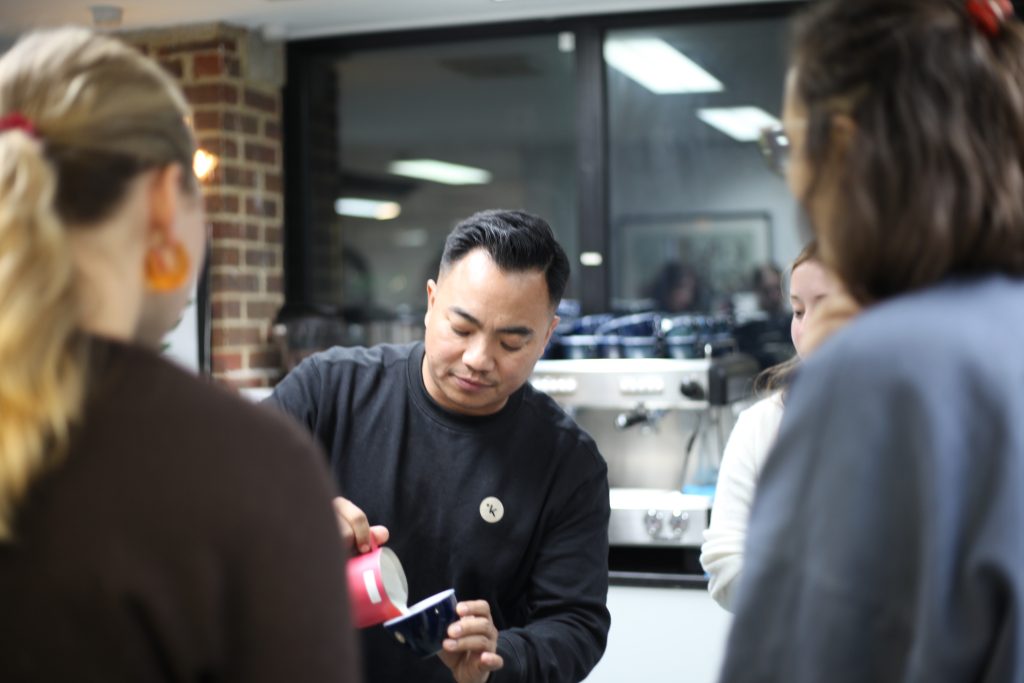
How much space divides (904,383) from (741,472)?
43.8 inches

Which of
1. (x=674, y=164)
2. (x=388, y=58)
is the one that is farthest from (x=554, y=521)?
(x=388, y=58)

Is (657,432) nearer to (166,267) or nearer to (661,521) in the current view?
(661,521)

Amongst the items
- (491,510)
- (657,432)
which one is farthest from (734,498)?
(657,432)

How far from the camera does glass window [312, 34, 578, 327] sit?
4539mm

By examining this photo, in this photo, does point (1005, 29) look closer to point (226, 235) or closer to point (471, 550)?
point (471, 550)

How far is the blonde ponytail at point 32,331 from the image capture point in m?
0.79

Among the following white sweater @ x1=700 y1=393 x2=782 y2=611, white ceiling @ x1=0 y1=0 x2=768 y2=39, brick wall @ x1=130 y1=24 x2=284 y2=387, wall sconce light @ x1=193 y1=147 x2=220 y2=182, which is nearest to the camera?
white sweater @ x1=700 y1=393 x2=782 y2=611

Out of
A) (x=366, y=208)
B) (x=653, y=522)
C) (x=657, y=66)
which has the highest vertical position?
(x=657, y=66)

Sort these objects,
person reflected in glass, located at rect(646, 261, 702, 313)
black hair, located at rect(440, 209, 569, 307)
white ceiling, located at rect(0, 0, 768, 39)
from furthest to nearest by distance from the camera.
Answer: person reflected in glass, located at rect(646, 261, 702, 313) < white ceiling, located at rect(0, 0, 768, 39) < black hair, located at rect(440, 209, 569, 307)

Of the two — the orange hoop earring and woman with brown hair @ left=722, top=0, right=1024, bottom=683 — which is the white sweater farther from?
the orange hoop earring

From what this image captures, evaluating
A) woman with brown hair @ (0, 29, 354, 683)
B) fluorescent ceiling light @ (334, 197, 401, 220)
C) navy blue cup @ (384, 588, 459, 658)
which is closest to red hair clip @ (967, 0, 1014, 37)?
woman with brown hair @ (0, 29, 354, 683)

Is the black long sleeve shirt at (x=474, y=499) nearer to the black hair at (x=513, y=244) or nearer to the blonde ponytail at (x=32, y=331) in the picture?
the black hair at (x=513, y=244)

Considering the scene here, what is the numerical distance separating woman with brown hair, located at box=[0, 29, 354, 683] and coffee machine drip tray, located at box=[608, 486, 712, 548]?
2333mm

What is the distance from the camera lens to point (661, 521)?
313 cm
